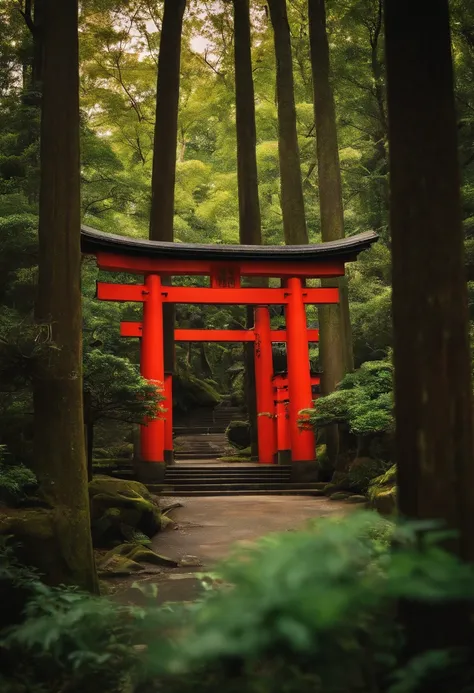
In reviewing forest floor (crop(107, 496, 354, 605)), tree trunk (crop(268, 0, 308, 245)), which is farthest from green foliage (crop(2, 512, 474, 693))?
tree trunk (crop(268, 0, 308, 245))

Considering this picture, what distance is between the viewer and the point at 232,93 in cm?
2317

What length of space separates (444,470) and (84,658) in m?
1.56

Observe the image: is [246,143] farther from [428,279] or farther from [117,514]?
[428,279]

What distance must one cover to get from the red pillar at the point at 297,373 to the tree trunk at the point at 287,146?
2.76 metres

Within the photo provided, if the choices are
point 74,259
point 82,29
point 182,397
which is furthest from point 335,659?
point 182,397

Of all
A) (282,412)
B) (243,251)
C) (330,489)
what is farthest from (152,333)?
(330,489)

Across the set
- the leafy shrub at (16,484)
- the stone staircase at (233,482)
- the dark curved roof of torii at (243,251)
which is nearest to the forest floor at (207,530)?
the stone staircase at (233,482)

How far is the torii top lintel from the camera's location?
43.0 ft

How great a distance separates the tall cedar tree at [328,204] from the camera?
14828 millimetres

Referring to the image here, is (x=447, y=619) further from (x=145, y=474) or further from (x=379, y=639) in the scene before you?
(x=145, y=474)

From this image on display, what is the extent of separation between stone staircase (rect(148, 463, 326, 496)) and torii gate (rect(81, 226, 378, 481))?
0.50 metres

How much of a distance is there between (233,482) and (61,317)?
370 inches

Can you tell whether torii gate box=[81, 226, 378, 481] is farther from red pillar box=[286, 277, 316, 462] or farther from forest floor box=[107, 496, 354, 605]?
forest floor box=[107, 496, 354, 605]

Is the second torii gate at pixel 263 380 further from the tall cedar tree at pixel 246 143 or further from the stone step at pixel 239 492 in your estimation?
the stone step at pixel 239 492
